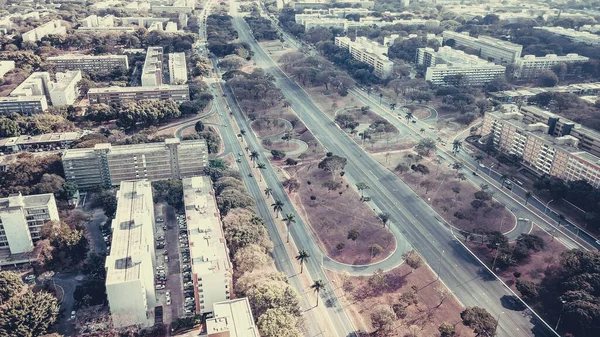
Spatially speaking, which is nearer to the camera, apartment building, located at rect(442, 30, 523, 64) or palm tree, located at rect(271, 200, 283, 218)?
palm tree, located at rect(271, 200, 283, 218)

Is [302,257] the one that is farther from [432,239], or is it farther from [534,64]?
[534,64]

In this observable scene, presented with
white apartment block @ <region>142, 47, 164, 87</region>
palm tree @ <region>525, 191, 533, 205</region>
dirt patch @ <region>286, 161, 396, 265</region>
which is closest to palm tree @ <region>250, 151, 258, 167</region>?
dirt patch @ <region>286, 161, 396, 265</region>

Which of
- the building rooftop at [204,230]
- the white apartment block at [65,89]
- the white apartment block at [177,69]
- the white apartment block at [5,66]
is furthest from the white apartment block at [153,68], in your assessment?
the building rooftop at [204,230]

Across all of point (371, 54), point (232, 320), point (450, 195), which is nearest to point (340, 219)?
point (450, 195)

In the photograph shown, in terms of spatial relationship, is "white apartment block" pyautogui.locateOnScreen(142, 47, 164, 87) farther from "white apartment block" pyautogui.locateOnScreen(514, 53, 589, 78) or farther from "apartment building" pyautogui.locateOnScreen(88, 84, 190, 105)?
"white apartment block" pyautogui.locateOnScreen(514, 53, 589, 78)

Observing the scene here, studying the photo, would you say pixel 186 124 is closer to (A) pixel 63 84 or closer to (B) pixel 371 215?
(A) pixel 63 84

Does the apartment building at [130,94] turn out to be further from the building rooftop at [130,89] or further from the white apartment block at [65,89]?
the white apartment block at [65,89]
